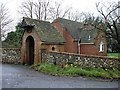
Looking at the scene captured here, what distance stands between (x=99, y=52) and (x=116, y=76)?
66.3 feet

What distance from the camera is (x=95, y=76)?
58.0 ft

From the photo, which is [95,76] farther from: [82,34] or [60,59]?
[82,34]

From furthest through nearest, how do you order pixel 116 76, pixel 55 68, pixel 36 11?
pixel 36 11
pixel 55 68
pixel 116 76

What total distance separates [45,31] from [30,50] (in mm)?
3489

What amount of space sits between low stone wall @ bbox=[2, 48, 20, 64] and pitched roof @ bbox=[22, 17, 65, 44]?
4014mm

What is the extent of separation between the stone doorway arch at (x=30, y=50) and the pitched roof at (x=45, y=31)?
6.67ft

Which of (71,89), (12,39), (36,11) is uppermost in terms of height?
(36,11)

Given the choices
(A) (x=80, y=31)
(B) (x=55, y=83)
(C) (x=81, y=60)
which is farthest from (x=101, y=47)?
(B) (x=55, y=83)

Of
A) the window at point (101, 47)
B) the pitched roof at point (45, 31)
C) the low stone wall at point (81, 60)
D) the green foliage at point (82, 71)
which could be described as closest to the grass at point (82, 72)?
the green foliage at point (82, 71)

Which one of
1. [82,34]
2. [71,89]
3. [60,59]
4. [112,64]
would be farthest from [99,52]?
[71,89]

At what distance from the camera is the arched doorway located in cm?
2876

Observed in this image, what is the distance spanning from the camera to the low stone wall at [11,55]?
29047 mm

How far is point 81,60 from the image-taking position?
20469 millimetres

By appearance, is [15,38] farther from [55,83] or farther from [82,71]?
[55,83]
